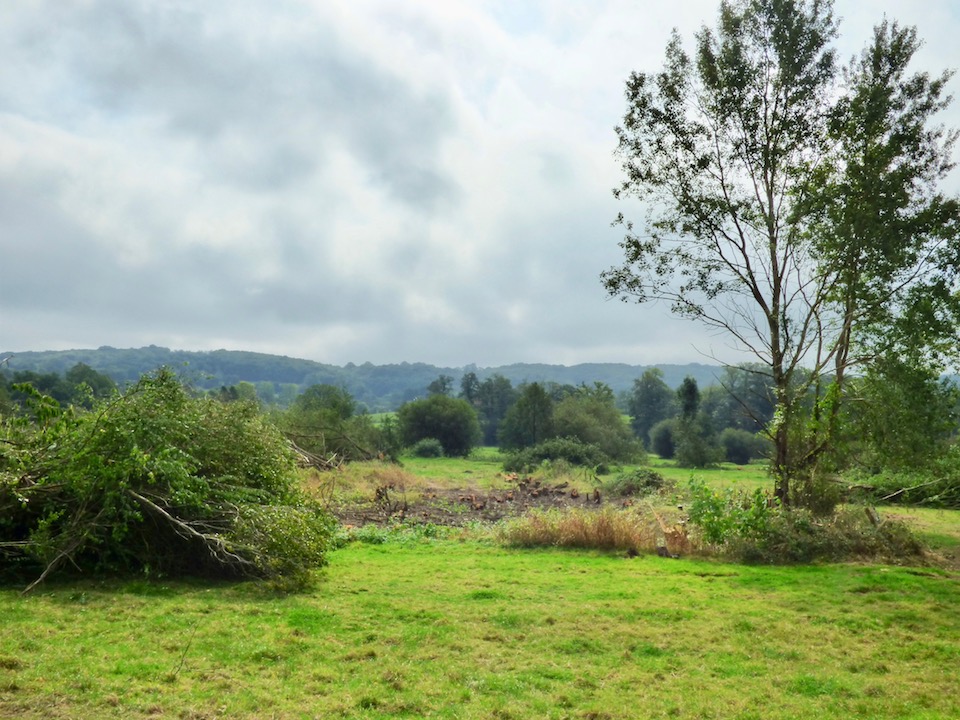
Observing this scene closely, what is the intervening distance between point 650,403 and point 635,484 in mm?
59188

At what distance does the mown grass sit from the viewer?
20.4ft

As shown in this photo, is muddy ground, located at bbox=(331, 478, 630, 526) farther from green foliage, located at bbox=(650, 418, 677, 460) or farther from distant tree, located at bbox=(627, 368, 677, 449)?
distant tree, located at bbox=(627, 368, 677, 449)

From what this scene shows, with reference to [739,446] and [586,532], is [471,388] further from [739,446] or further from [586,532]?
[586,532]

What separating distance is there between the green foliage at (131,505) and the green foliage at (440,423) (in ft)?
144

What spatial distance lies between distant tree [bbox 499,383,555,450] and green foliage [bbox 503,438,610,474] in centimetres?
753

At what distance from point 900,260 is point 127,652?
54.4 ft

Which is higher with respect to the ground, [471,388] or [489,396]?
[471,388]

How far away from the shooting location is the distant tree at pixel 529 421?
53.9 m

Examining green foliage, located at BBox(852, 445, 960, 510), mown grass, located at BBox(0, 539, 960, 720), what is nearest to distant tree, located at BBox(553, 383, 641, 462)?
green foliage, located at BBox(852, 445, 960, 510)

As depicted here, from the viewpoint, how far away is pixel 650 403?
283 feet

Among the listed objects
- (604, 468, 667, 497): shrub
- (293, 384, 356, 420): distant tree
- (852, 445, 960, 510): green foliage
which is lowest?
(604, 468, 667, 497): shrub

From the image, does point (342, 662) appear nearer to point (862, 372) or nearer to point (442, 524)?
point (442, 524)

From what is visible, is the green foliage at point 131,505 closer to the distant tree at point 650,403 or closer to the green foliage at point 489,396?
the distant tree at point 650,403

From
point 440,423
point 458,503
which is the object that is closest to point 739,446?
point 440,423
